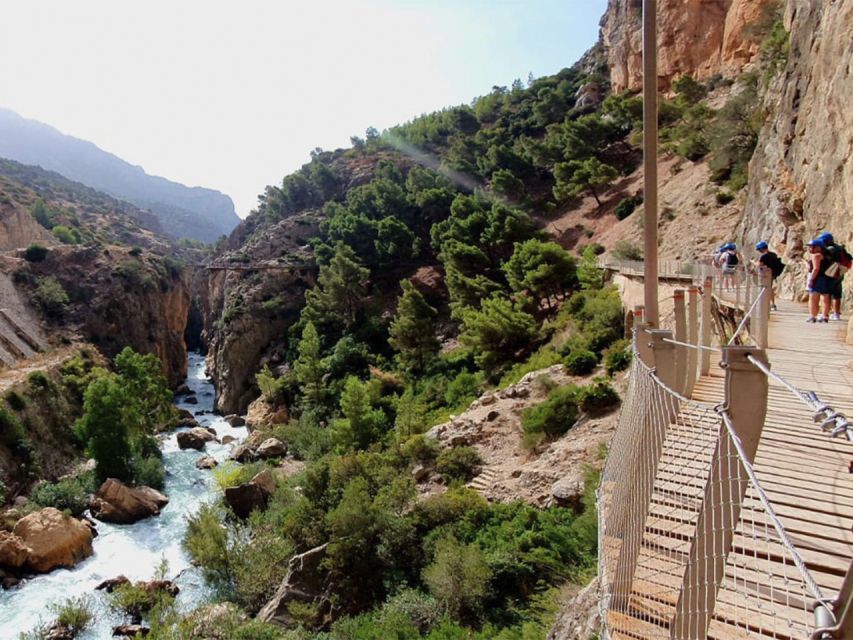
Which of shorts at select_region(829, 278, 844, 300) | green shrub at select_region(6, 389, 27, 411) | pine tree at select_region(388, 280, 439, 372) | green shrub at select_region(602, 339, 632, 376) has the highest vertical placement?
shorts at select_region(829, 278, 844, 300)

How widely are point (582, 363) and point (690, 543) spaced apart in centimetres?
1666

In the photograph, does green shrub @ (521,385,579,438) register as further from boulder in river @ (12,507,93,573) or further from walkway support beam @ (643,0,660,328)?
boulder in river @ (12,507,93,573)

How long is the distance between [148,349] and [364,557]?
38.8 meters

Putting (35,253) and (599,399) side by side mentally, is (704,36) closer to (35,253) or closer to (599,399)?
(599,399)

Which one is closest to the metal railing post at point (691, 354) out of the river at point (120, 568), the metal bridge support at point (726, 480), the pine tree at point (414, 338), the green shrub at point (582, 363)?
the metal bridge support at point (726, 480)

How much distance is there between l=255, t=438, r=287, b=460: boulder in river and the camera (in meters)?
27.6

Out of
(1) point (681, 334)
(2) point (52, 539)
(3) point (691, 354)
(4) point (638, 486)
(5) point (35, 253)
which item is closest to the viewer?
(4) point (638, 486)

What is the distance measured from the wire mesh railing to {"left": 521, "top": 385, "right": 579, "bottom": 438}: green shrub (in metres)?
11.3

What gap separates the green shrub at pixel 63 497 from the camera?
67.6ft

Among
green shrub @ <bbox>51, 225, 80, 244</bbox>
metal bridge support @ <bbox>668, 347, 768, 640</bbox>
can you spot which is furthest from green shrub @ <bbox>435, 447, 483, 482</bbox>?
green shrub @ <bbox>51, 225, 80, 244</bbox>

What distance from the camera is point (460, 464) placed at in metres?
17.5

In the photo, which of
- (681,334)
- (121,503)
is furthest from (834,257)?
(121,503)

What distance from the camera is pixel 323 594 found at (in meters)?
13.8

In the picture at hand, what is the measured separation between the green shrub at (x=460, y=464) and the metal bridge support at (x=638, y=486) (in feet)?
42.3
